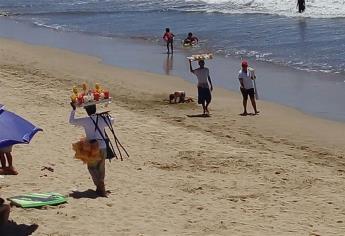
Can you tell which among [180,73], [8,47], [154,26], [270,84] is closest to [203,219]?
[270,84]

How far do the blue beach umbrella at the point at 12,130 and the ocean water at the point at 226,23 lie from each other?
13.3 m

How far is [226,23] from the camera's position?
3164cm

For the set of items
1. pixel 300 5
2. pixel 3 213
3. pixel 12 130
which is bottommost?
pixel 3 213

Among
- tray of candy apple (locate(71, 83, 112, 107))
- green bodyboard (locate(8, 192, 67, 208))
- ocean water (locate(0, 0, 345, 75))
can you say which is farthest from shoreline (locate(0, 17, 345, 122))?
green bodyboard (locate(8, 192, 67, 208))

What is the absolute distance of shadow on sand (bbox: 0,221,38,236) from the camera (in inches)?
326

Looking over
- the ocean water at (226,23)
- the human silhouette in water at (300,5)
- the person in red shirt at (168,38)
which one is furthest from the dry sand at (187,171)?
the human silhouette in water at (300,5)

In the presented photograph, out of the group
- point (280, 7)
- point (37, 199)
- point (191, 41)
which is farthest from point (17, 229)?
point (280, 7)

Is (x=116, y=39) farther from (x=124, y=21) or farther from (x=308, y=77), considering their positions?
(x=308, y=77)

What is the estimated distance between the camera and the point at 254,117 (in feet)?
51.2

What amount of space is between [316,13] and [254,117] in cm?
2064

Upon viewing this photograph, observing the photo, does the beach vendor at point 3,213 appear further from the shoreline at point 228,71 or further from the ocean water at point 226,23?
the ocean water at point 226,23

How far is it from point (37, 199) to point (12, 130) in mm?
1715

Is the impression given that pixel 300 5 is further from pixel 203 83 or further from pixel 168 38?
pixel 203 83

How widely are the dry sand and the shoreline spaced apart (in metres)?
0.81
